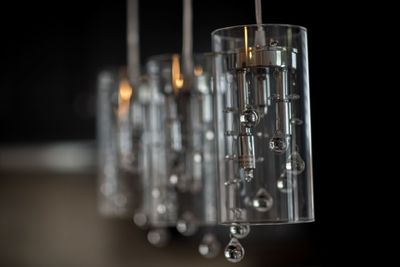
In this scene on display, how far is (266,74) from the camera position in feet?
4.00

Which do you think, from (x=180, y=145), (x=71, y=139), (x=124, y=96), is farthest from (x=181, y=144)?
(x=71, y=139)

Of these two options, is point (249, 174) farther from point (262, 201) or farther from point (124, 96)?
point (124, 96)

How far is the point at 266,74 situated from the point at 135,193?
87cm

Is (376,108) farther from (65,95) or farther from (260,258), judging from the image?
(65,95)

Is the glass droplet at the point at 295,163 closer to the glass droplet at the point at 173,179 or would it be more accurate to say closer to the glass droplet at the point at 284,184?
the glass droplet at the point at 284,184

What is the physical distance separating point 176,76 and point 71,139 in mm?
1815

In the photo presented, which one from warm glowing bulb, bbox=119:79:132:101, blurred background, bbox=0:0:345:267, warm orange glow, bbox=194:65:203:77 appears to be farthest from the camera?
blurred background, bbox=0:0:345:267

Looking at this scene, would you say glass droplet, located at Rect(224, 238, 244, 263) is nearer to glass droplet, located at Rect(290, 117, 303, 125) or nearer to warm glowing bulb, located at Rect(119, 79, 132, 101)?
glass droplet, located at Rect(290, 117, 303, 125)

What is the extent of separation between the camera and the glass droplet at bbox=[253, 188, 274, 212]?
1261mm

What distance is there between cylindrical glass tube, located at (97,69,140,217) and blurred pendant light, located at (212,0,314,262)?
65 cm

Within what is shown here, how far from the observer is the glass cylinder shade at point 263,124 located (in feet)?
4.01

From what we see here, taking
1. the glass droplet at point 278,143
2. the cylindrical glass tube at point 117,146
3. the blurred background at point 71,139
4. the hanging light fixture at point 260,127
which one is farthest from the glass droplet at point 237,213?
the blurred background at point 71,139

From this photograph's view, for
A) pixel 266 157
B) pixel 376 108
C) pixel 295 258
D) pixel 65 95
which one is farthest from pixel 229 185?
pixel 65 95

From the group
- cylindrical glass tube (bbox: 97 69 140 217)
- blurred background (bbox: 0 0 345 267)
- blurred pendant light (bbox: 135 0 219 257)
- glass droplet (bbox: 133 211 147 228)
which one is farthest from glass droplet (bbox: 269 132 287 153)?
blurred background (bbox: 0 0 345 267)
